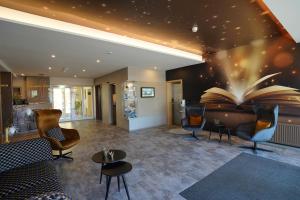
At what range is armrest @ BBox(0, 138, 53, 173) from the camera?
210cm

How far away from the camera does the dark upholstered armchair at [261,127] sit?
3697 mm

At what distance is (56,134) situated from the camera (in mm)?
3674

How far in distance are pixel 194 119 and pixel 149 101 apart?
2241mm

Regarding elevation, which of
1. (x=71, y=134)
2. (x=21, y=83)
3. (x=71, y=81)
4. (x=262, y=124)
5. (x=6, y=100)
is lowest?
(x=71, y=134)

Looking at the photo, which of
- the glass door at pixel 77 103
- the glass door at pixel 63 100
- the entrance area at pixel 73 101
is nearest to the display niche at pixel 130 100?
the entrance area at pixel 73 101

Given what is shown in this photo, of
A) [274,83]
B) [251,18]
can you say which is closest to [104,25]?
[251,18]

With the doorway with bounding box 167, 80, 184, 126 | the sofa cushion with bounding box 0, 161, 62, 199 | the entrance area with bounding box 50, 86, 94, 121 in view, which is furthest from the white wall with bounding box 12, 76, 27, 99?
the sofa cushion with bounding box 0, 161, 62, 199

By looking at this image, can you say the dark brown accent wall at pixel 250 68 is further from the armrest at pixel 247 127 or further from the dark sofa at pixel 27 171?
the dark sofa at pixel 27 171

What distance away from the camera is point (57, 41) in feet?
11.0

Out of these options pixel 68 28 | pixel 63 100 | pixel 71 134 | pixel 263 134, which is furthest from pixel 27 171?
pixel 63 100

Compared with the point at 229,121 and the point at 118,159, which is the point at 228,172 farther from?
the point at 229,121

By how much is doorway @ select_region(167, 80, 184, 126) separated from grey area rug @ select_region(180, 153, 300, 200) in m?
4.36

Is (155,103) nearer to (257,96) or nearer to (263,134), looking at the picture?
(257,96)

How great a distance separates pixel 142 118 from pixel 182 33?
12.7ft
